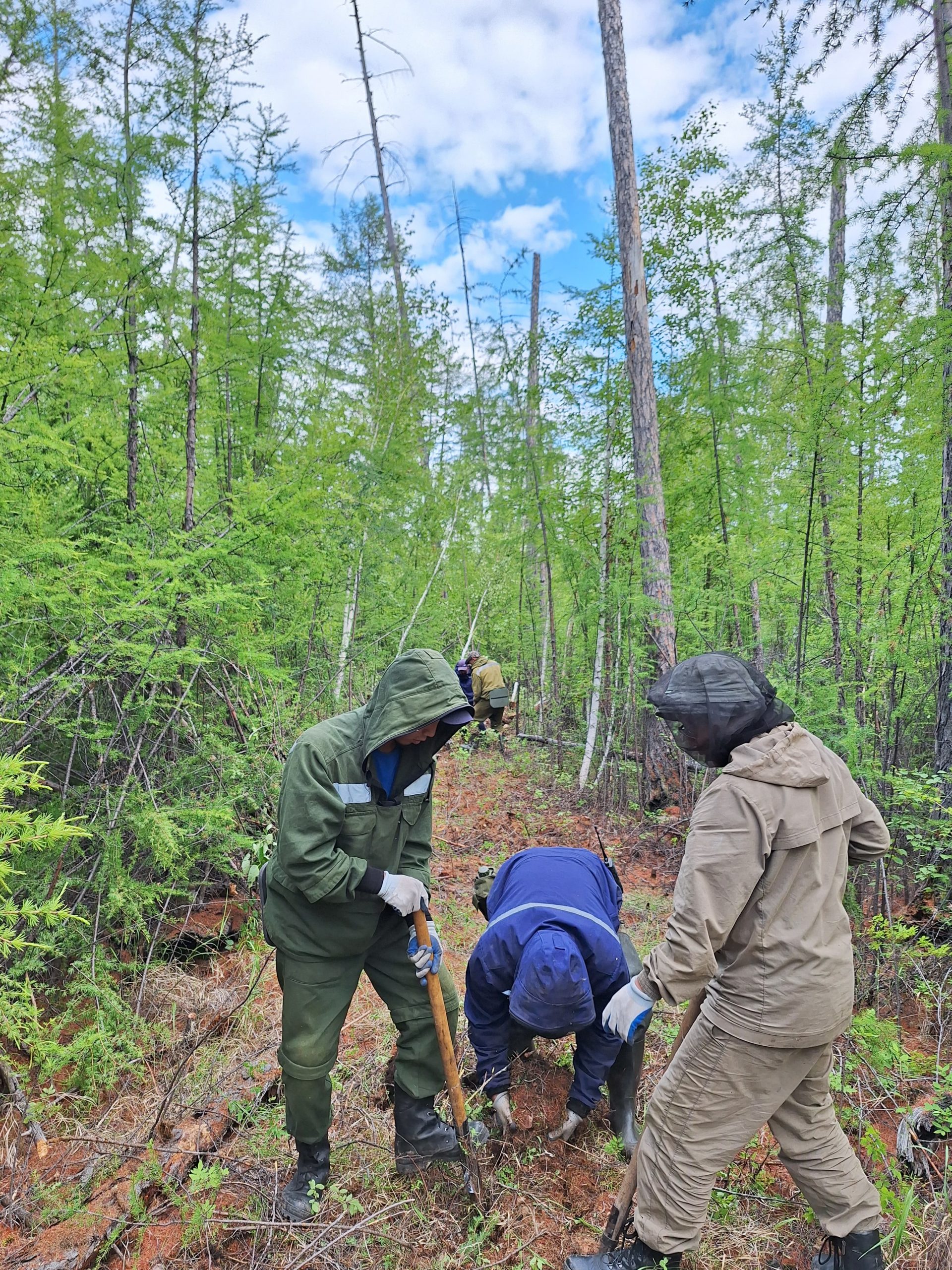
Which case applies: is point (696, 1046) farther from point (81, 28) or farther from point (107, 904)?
point (81, 28)

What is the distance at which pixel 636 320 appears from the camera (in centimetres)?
667

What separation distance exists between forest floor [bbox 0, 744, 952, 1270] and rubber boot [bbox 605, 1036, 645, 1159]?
0.08 m

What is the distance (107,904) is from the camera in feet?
10.1

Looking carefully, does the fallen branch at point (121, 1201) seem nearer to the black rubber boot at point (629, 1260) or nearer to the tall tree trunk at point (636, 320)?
the black rubber boot at point (629, 1260)

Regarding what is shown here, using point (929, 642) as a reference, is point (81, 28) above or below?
above

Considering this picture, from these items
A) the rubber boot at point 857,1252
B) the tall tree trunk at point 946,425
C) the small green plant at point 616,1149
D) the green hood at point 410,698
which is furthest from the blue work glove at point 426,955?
the tall tree trunk at point 946,425

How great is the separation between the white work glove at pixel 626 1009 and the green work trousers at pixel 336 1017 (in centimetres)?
78

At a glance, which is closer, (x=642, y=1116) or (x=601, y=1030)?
(x=601, y=1030)

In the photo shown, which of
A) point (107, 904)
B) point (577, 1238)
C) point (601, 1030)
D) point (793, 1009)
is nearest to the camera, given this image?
point (793, 1009)

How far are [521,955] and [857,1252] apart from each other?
1.36 metres

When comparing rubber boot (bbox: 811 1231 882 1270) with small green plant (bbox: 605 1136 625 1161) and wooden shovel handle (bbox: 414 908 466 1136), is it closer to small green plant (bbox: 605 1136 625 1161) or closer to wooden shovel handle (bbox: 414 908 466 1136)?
small green plant (bbox: 605 1136 625 1161)

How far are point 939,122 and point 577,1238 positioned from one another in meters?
6.66

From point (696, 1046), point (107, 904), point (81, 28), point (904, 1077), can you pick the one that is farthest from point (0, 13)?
point (904, 1077)

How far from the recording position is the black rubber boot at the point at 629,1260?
200cm
